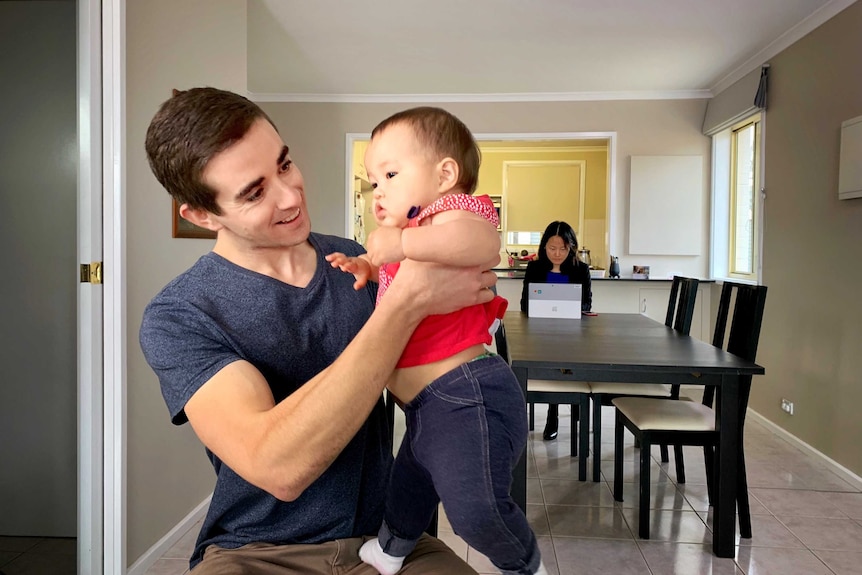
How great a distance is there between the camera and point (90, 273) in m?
2.08

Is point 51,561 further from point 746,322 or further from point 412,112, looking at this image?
point 746,322

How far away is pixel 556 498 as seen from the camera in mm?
3109

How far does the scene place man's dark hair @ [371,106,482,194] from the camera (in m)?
1.17

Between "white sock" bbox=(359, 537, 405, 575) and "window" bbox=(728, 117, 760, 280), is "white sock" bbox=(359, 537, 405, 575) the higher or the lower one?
the lower one

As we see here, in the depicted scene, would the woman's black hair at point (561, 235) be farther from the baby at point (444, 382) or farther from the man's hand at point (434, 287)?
the man's hand at point (434, 287)

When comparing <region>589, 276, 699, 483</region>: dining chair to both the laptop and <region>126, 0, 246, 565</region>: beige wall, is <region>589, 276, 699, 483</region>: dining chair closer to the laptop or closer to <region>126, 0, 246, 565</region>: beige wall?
the laptop

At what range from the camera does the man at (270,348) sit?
0.84m

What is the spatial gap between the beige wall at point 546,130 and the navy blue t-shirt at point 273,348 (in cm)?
519

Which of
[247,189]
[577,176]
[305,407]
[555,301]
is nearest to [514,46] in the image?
[555,301]

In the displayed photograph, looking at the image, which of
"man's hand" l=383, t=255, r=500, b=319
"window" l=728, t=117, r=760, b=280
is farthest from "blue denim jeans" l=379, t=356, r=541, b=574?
"window" l=728, t=117, r=760, b=280

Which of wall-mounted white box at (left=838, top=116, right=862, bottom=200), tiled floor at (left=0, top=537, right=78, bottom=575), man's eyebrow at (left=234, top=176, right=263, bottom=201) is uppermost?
wall-mounted white box at (left=838, top=116, right=862, bottom=200)

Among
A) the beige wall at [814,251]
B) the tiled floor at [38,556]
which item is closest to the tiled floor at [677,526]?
the tiled floor at [38,556]

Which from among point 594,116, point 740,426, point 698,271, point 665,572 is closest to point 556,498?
point 665,572

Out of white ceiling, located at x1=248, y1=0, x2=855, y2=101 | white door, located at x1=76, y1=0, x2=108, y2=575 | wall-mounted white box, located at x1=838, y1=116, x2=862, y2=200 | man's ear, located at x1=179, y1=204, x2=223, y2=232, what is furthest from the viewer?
white ceiling, located at x1=248, y1=0, x2=855, y2=101
